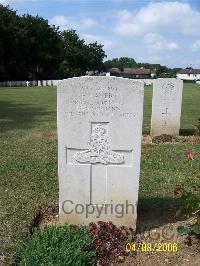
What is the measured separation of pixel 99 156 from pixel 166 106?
7342 mm

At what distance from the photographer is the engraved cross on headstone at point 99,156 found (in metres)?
4.43

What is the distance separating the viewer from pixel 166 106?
11484mm

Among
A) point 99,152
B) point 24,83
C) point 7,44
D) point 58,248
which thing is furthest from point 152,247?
point 7,44

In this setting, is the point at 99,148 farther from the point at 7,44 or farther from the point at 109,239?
the point at 7,44

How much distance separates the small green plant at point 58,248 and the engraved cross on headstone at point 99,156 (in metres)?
0.63

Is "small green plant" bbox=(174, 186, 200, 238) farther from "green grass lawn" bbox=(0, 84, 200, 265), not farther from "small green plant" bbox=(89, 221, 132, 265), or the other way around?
"small green plant" bbox=(89, 221, 132, 265)

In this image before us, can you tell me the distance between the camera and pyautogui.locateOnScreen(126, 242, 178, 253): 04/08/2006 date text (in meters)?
4.41

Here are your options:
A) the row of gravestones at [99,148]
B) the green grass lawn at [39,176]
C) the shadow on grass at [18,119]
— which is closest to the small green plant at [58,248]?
the green grass lawn at [39,176]

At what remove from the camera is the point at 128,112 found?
4.34 m

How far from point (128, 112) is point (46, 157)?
4766 mm

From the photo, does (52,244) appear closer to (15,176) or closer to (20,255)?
(20,255)

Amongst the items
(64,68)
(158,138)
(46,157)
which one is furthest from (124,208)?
(64,68)

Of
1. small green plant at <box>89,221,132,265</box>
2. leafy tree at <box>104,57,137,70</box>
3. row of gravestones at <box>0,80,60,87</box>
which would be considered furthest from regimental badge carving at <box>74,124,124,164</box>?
leafy tree at <box>104,57,137,70</box>

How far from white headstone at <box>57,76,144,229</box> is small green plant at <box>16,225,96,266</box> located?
15.6 inches
